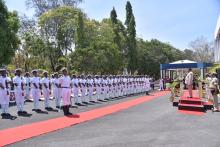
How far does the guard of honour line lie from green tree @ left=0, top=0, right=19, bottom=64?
28.5 ft

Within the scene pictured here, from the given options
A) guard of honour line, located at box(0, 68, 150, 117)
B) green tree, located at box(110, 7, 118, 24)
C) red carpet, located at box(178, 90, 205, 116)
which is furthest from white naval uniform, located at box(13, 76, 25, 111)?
green tree, located at box(110, 7, 118, 24)

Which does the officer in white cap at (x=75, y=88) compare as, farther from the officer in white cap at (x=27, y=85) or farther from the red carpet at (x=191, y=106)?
the red carpet at (x=191, y=106)

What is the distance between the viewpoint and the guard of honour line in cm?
1698

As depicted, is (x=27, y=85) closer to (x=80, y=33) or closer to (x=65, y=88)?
(x=65, y=88)

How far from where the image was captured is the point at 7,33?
3319 cm

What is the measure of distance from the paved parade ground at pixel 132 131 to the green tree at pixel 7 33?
16.7 meters

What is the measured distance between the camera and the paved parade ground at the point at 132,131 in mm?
10648

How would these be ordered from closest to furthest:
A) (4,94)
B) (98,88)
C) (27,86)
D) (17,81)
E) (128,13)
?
1. (4,94)
2. (17,81)
3. (27,86)
4. (98,88)
5. (128,13)

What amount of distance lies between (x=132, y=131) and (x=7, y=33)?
22.9m

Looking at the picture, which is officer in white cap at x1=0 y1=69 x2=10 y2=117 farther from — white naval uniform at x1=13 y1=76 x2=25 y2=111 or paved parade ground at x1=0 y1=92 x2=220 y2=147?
paved parade ground at x1=0 y1=92 x2=220 y2=147

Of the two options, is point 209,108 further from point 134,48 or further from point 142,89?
point 134,48

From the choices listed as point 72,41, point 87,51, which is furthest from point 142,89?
point 72,41

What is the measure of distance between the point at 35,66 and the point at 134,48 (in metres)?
14.6

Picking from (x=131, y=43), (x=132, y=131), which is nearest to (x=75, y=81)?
(x=132, y=131)
